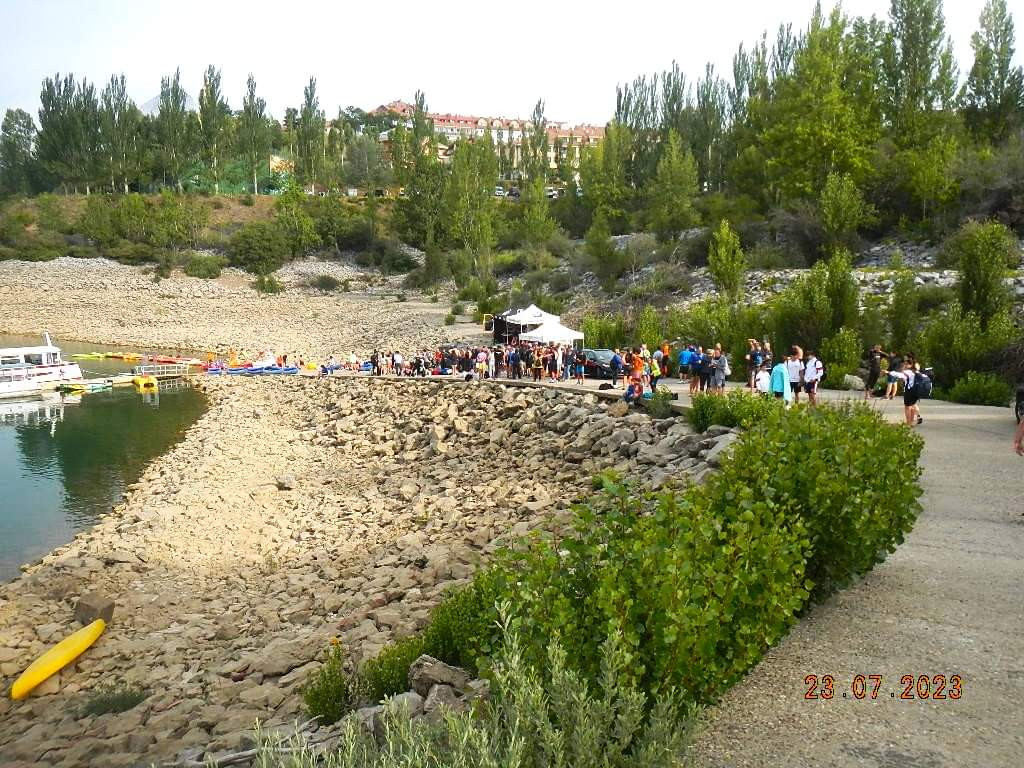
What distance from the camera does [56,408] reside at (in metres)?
31.8

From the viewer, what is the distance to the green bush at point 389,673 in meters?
7.19

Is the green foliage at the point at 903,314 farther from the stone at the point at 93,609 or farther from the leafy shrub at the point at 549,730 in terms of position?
the leafy shrub at the point at 549,730

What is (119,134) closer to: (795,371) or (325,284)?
(325,284)

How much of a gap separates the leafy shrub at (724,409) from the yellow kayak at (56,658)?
1152cm

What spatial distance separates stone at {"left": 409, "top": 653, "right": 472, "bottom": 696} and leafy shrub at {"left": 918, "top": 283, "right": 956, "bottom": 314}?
25.9 metres

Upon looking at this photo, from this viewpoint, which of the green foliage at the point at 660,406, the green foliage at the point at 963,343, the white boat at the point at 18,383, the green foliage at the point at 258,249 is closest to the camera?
the green foliage at the point at 660,406

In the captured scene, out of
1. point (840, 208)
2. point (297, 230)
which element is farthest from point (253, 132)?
point (840, 208)

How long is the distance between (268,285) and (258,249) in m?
8.46

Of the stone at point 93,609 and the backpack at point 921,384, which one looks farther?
the backpack at point 921,384

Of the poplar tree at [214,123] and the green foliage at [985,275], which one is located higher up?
the poplar tree at [214,123]

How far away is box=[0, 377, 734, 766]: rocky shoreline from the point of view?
29.9 ft

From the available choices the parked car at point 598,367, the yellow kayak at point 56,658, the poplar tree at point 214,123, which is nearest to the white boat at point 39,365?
the parked car at point 598,367

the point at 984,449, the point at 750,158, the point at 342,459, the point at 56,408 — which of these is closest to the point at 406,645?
the point at 984,449

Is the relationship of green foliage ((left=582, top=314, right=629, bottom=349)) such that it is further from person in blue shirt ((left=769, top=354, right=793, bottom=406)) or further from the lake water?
the lake water
